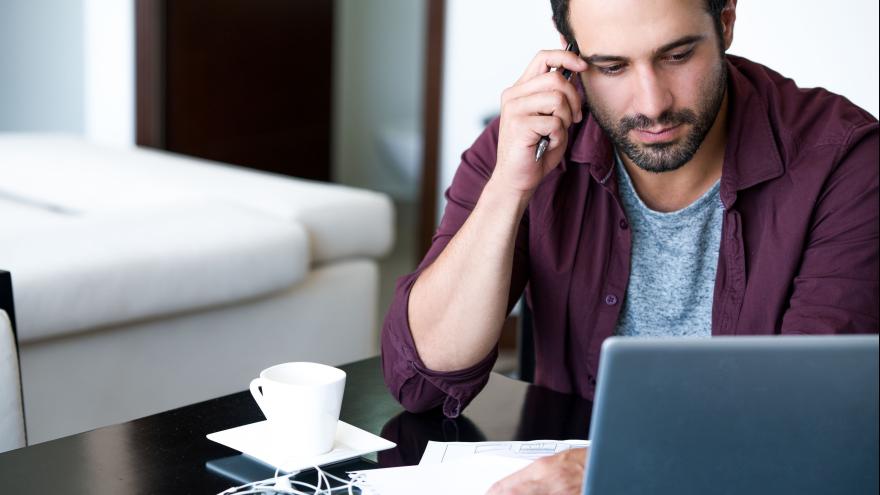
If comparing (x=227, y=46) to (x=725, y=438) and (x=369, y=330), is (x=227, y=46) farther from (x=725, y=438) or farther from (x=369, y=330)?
(x=725, y=438)

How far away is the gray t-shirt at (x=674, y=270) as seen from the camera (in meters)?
1.49

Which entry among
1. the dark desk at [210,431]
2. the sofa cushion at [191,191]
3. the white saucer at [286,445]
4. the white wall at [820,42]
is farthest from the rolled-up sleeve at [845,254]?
the sofa cushion at [191,191]

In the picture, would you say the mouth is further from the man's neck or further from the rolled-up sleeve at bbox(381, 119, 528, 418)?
the rolled-up sleeve at bbox(381, 119, 528, 418)

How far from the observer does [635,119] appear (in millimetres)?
1396

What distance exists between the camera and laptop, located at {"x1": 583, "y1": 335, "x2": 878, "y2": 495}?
732mm

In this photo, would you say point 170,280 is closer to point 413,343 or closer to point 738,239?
point 413,343

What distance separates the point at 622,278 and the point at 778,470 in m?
0.74

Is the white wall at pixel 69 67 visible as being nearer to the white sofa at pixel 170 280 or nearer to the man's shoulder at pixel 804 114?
the white sofa at pixel 170 280

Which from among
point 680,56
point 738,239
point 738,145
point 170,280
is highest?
point 680,56

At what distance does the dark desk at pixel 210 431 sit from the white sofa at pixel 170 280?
0.86 metres

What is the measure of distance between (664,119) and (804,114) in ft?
0.69

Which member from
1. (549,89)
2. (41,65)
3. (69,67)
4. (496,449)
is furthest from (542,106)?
(41,65)

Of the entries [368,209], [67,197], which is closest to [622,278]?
[368,209]

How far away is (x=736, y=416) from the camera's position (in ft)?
2.46
